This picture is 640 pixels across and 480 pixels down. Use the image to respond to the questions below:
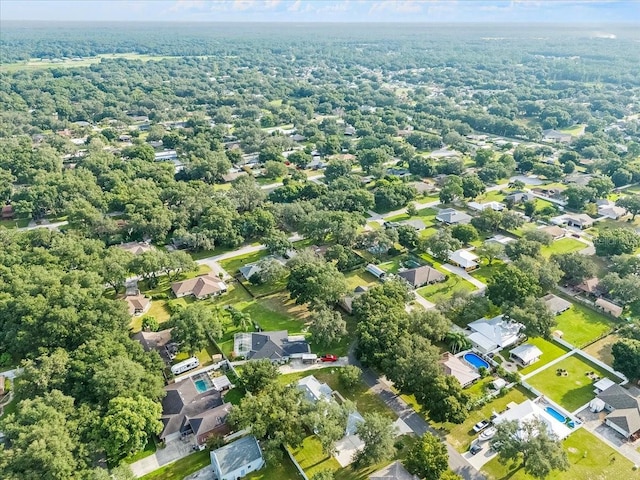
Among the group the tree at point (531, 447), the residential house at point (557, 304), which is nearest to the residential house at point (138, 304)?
the tree at point (531, 447)

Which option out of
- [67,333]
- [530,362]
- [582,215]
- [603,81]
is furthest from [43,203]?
[603,81]

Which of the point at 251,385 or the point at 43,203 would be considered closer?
the point at 251,385

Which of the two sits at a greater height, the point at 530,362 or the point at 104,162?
the point at 104,162

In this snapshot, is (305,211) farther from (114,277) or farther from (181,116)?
(181,116)

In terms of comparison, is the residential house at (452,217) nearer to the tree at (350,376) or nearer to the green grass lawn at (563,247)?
the green grass lawn at (563,247)

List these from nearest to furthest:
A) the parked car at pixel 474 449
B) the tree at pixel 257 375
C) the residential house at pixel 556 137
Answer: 1. the parked car at pixel 474 449
2. the tree at pixel 257 375
3. the residential house at pixel 556 137

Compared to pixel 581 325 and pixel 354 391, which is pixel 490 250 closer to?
pixel 581 325

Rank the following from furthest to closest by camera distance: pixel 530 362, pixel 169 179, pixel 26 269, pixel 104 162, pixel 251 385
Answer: pixel 104 162 < pixel 169 179 < pixel 26 269 < pixel 530 362 < pixel 251 385
